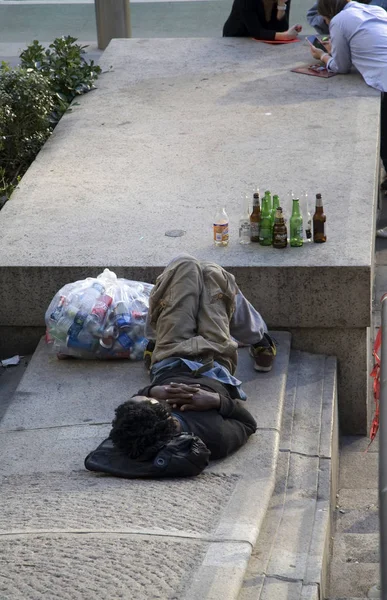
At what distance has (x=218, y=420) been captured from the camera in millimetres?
5129

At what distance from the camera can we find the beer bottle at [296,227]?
641 centimetres

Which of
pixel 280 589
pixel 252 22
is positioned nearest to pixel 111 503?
pixel 280 589

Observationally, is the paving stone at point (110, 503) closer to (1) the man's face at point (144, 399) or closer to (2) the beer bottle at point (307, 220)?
(1) the man's face at point (144, 399)

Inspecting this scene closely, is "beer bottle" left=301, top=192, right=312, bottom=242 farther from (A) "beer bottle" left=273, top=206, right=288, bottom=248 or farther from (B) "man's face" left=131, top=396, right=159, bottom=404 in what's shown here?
(B) "man's face" left=131, top=396, right=159, bottom=404

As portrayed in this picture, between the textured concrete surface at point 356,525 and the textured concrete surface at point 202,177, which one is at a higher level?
the textured concrete surface at point 202,177

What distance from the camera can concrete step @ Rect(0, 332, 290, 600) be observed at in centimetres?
366

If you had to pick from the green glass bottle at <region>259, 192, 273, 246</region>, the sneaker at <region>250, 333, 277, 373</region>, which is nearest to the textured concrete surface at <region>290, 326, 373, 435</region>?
the sneaker at <region>250, 333, 277, 373</region>

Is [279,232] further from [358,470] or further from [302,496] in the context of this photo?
[302,496]

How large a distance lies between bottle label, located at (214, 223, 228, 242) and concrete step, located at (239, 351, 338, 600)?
84cm

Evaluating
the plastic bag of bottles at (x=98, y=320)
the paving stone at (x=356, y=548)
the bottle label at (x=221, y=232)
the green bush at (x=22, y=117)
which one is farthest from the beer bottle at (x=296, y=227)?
the green bush at (x=22, y=117)

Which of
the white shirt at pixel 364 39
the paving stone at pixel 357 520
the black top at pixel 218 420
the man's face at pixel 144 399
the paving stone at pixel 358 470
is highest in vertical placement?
the white shirt at pixel 364 39

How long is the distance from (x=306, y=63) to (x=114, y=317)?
16.9ft

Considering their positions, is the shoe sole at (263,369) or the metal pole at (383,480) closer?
the metal pole at (383,480)

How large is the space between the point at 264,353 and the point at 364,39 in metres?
4.47
